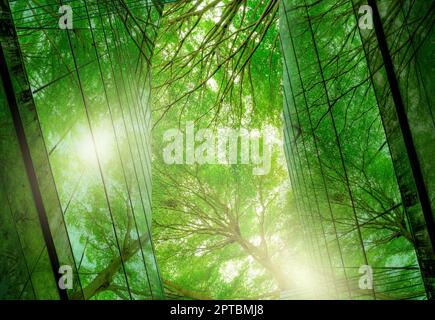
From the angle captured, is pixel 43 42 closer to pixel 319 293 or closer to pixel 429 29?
pixel 429 29

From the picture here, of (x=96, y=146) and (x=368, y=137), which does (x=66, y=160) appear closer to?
(x=96, y=146)

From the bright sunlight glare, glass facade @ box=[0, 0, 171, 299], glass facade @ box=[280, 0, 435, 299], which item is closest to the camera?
glass facade @ box=[0, 0, 171, 299]

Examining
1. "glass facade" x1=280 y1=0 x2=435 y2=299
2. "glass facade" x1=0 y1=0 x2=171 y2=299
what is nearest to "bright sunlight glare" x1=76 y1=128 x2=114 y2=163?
"glass facade" x1=0 y1=0 x2=171 y2=299

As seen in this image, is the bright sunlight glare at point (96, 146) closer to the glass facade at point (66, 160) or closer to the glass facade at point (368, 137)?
the glass facade at point (66, 160)

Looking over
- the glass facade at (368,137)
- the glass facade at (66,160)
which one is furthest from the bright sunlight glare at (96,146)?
the glass facade at (368,137)

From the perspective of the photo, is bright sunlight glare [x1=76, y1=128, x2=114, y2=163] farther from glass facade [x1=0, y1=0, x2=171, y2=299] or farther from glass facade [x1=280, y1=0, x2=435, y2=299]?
glass facade [x1=280, y1=0, x2=435, y2=299]

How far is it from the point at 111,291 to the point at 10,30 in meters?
1.59

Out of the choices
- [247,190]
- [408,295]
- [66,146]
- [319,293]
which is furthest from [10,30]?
[247,190]

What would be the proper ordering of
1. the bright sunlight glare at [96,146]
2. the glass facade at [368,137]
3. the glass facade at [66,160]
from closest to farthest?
the glass facade at [66,160]
the glass facade at [368,137]
the bright sunlight glare at [96,146]

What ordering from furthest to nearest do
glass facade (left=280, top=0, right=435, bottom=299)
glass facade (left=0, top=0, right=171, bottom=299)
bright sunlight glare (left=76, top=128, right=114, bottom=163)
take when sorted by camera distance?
bright sunlight glare (left=76, top=128, right=114, bottom=163) < glass facade (left=280, top=0, right=435, bottom=299) < glass facade (left=0, top=0, right=171, bottom=299)

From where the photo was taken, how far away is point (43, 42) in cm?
185

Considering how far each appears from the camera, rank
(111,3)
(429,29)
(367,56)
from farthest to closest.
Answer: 1. (111,3)
2. (367,56)
3. (429,29)

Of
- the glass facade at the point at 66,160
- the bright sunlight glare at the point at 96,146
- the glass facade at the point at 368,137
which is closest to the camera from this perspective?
the glass facade at the point at 66,160

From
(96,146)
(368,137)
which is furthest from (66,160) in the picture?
(368,137)
